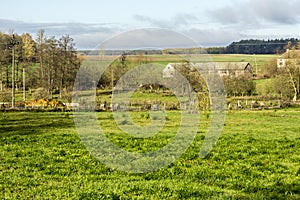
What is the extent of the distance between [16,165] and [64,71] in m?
51.9

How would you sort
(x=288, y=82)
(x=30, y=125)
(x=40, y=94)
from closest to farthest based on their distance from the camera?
(x=30, y=125)
(x=40, y=94)
(x=288, y=82)

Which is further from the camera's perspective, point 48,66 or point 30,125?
point 48,66

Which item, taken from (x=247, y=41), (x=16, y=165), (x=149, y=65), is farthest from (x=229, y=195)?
(x=247, y=41)

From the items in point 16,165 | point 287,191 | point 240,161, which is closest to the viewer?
point 287,191

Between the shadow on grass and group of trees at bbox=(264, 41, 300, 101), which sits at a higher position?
group of trees at bbox=(264, 41, 300, 101)

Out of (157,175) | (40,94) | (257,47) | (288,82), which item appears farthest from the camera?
(257,47)

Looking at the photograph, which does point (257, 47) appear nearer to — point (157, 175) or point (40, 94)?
point (40, 94)

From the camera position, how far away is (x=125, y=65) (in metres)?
51.7

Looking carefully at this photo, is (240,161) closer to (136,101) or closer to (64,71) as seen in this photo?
(136,101)

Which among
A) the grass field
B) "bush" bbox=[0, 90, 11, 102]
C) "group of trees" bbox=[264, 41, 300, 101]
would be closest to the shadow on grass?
the grass field

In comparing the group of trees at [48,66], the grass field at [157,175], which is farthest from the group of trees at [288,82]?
the grass field at [157,175]

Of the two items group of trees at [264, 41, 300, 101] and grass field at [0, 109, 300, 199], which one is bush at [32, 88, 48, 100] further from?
grass field at [0, 109, 300, 199]

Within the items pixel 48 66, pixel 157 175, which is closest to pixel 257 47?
pixel 48 66

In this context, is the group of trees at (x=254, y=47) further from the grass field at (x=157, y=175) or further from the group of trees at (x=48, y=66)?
the grass field at (x=157, y=175)
